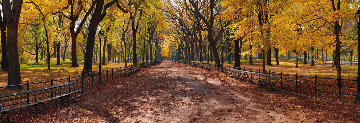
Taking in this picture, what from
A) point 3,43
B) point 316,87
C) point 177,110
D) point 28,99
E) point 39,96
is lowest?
point 177,110

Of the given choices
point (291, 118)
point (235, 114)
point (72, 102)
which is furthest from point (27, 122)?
point (291, 118)

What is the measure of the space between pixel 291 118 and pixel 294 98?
386 centimetres

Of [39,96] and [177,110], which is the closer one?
[177,110]

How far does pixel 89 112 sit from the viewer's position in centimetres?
860

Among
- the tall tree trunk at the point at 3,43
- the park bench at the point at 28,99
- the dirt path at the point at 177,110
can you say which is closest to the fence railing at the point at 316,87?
the dirt path at the point at 177,110

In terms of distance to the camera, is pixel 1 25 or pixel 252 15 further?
pixel 1 25

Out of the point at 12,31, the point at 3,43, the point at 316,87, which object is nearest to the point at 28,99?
the point at 12,31

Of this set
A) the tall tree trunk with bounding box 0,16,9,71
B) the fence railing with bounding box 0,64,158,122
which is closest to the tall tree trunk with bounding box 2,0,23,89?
the fence railing with bounding box 0,64,158,122

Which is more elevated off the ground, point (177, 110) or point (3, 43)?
Result: point (3, 43)

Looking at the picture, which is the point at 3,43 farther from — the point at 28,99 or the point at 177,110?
the point at 177,110

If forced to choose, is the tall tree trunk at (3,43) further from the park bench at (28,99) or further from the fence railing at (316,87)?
the fence railing at (316,87)

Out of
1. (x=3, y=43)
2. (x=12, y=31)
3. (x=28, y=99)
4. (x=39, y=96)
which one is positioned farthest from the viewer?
(x=3, y=43)

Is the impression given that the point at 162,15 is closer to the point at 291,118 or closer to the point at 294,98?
the point at 294,98

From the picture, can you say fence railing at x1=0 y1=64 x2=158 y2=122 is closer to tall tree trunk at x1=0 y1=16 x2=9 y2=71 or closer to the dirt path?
the dirt path
